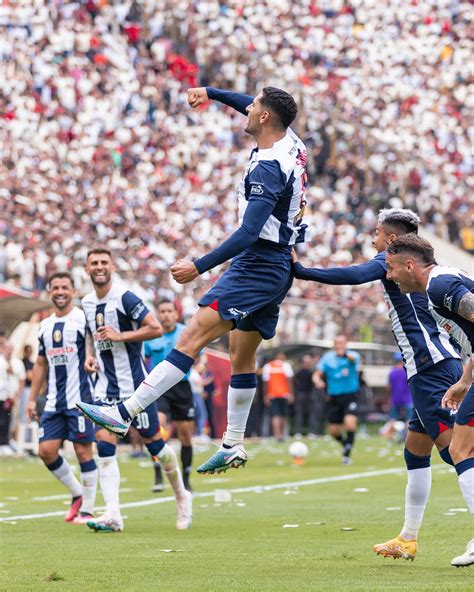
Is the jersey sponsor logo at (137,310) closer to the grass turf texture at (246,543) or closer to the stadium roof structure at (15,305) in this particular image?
the grass turf texture at (246,543)

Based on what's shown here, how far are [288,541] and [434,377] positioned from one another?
7.33 feet

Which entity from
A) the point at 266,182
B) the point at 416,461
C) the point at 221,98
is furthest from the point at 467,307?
the point at 221,98

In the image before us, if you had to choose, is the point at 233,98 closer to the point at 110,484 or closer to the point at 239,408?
the point at 239,408

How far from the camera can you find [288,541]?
31.8 ft

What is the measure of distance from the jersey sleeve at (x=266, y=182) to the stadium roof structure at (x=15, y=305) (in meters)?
15.1

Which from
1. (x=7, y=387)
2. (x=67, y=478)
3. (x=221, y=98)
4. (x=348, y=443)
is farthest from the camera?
(x=7, y=387)

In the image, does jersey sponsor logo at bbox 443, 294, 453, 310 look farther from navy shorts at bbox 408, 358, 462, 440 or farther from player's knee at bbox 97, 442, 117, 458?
player's knee at bbox 97, 442, 117, 458

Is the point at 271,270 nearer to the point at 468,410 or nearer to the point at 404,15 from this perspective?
the point at 468,410

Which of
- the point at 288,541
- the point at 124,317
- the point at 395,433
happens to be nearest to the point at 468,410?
the point at 288,541

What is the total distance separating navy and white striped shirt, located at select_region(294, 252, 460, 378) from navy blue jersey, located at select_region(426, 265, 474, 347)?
29.6 inches

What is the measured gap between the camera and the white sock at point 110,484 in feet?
35.5

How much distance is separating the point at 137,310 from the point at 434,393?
3574 millimetres

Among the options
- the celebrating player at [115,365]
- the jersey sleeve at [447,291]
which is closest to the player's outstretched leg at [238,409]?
the jersey sleeve at [447,291]

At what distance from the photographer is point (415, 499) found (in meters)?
8.49
